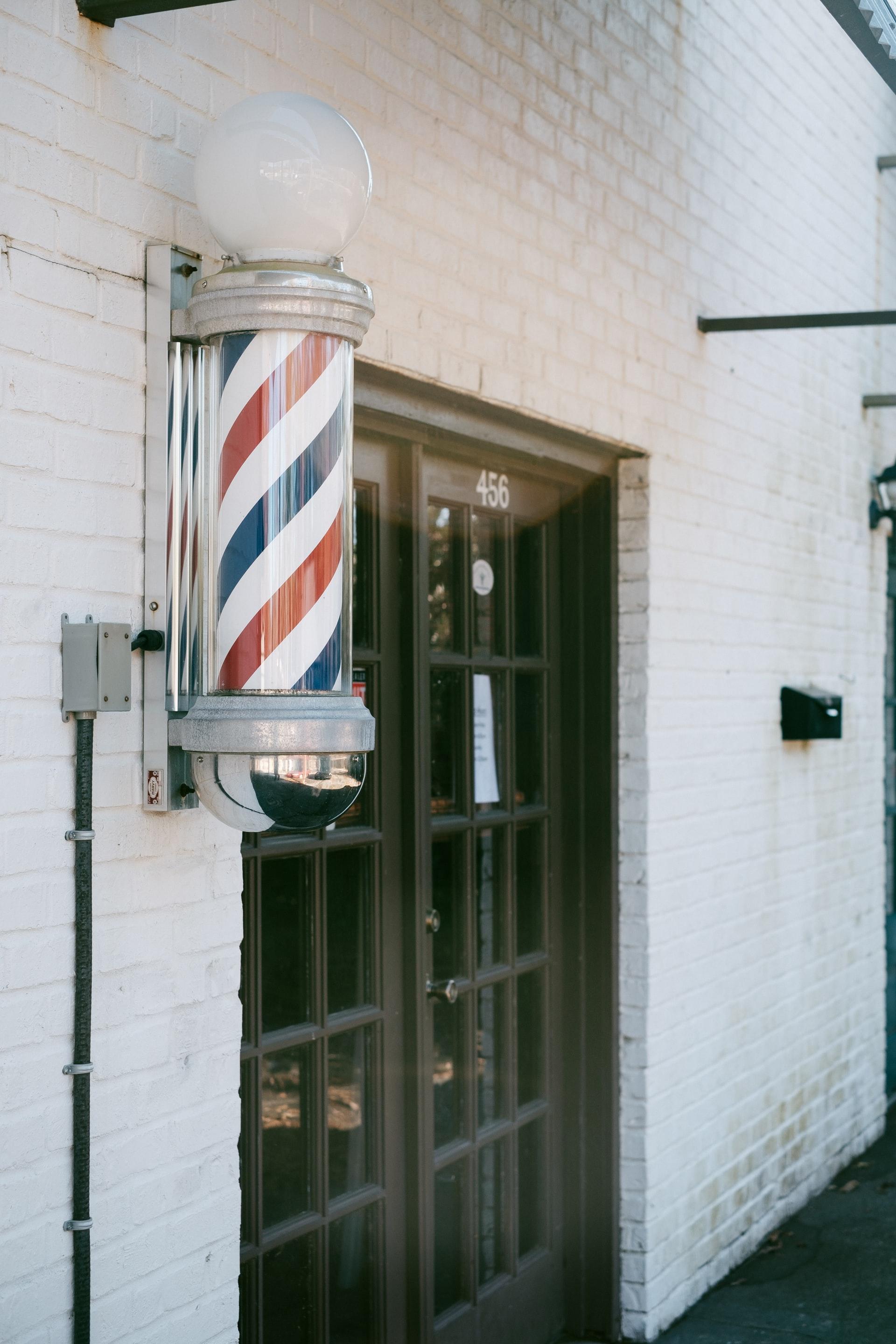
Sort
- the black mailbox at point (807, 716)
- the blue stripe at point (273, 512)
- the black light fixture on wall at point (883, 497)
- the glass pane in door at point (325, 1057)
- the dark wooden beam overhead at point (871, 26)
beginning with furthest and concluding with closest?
the black light fixture on wall at point (883, 497) < the black mailbox at point (807, 716) < the dark wooden beam overhead at point (871, 26) < the glass pane in door at point (325, 1057) < the blue stripe at point (273, 512)

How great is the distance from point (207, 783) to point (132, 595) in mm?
331

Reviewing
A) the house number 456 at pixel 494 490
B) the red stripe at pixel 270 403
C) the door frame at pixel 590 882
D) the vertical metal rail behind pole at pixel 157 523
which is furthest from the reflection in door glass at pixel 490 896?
the red stripe at pixel 270 403

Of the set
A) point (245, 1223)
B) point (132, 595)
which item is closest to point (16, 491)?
point (132, 595)

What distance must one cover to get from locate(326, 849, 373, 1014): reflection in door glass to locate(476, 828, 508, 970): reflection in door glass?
0.47 meters

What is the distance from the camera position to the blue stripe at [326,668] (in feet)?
6.74

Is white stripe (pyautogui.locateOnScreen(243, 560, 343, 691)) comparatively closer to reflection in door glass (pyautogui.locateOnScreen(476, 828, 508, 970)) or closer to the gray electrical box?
the gray electrical box

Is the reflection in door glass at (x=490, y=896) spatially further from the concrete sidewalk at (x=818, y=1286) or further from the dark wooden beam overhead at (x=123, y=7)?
the dark wooden beam overhead at (x=123, y=7)

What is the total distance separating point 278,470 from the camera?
2027 mm

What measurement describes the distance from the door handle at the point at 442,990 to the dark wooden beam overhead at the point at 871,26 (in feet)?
7.42

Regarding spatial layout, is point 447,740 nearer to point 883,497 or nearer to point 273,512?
point 273,512

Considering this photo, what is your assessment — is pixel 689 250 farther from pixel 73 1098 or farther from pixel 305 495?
pixel 73 1098

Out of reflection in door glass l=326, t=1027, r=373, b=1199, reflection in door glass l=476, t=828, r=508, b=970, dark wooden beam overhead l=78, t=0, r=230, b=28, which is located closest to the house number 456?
reflection in door glass l=476, t=828, r=508, b=970

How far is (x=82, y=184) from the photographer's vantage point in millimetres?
2107

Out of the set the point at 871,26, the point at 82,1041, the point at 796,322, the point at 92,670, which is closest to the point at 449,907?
the point at 82,1041
